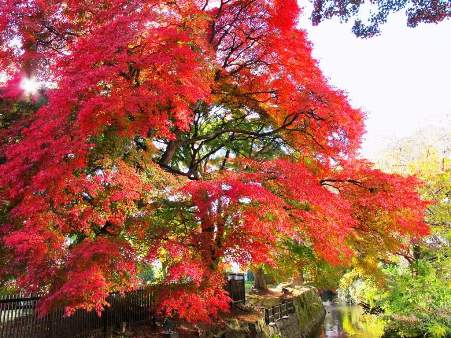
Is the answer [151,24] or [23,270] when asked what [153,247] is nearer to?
[23,270]

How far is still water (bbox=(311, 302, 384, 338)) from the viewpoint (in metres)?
22.3

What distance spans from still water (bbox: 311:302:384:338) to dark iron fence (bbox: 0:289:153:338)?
11376mm

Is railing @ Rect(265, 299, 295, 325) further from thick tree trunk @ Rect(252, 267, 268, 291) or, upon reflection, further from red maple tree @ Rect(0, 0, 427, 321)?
red maple tree @ Rect(0, 0, 427, 321)

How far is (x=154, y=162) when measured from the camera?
11758 millimetres

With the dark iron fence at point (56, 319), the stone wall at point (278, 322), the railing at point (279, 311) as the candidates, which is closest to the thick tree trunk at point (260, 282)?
the stone wall at point (278, 322)

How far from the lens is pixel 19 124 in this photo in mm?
11055

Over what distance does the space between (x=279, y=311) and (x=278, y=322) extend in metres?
0.78

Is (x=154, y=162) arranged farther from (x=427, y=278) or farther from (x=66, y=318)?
(x=427, y=278)

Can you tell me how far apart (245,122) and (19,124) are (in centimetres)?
864

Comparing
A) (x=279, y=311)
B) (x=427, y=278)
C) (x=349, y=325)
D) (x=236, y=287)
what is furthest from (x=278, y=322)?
(x=349, y=325)

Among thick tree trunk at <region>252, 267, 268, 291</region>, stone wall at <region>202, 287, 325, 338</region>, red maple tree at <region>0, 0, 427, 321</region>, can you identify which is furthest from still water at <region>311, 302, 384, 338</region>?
red maple tree at <region>0, 0, 427, 321</region>

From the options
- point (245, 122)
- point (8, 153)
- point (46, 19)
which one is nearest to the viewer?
point (8, 153)

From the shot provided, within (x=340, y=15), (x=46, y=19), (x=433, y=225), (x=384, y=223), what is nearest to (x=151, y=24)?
(x=46, y=19)

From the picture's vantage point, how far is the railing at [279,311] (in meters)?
17.1
